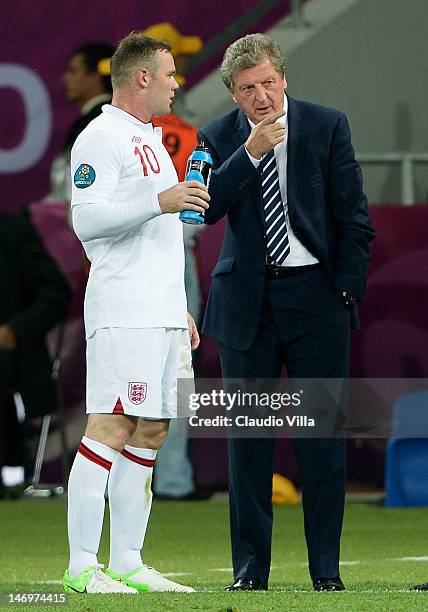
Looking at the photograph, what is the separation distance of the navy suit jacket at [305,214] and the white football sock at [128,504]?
51 centimetres

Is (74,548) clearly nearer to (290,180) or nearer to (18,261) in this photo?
(290,180)

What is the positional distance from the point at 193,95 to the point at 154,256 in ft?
21.3

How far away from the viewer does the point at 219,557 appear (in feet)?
22.9

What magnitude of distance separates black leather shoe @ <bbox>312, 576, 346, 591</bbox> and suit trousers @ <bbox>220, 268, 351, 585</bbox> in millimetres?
19

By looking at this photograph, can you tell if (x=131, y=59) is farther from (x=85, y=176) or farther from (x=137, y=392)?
(x=137, y=392)

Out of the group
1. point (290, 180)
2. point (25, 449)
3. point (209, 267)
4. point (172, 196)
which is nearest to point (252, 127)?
point (290, 180)

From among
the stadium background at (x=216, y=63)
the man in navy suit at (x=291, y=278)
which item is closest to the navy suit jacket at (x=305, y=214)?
the man in navy suit at (x=291, y=278)

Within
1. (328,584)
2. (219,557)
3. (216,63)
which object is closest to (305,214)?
(328,584)

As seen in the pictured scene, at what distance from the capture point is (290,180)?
5336mm

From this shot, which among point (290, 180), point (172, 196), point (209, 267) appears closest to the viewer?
point (172, 196)

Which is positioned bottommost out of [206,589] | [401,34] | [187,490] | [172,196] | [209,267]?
[187,490]

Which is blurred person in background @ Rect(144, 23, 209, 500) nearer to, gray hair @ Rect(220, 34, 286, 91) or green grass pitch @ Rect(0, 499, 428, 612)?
green grass pitch @ Rect(0, 499, 428, 612)

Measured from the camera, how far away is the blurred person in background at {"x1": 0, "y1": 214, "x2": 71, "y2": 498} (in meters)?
9.19

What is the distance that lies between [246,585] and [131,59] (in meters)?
1.76
